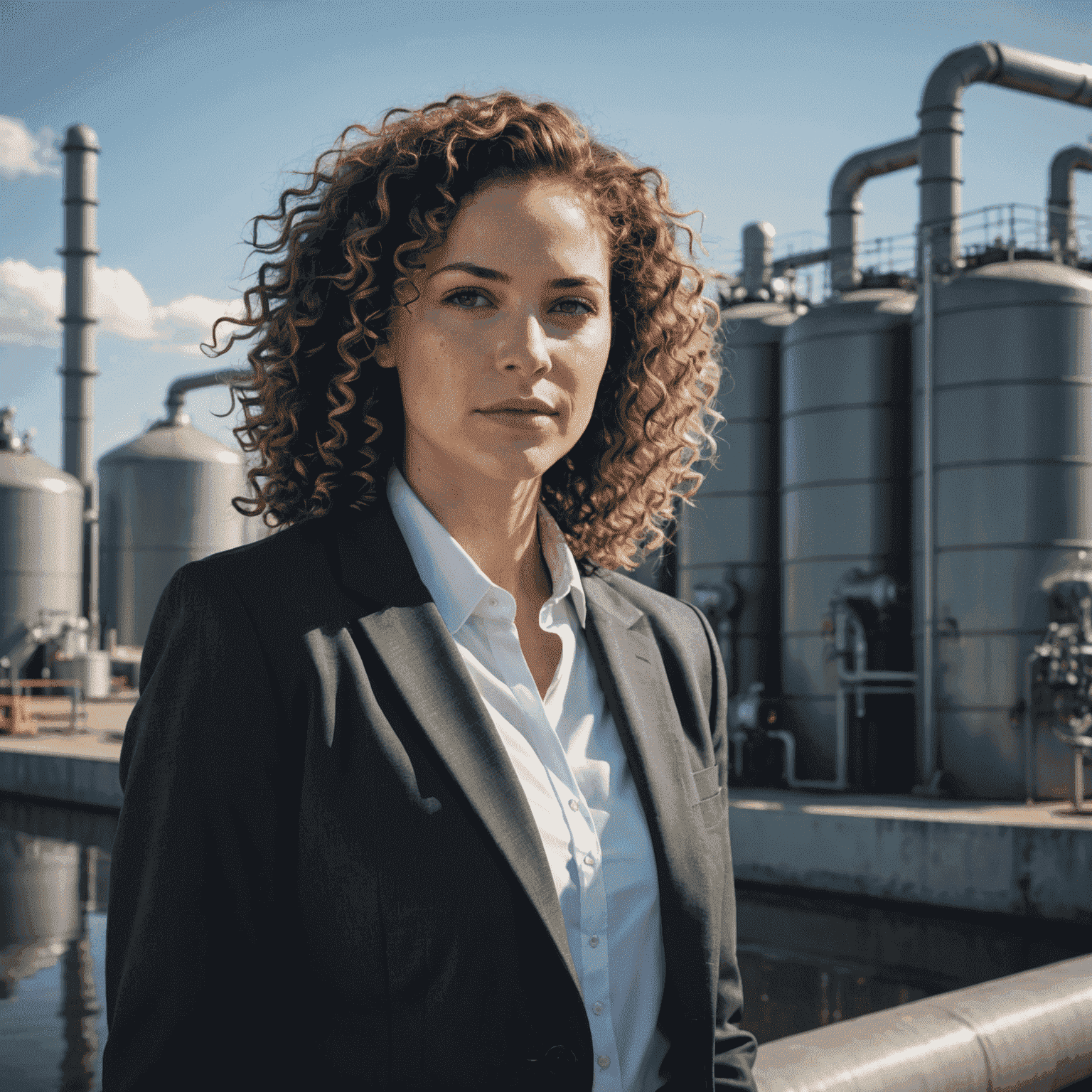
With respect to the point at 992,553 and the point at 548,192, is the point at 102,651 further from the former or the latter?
the point at 548,192

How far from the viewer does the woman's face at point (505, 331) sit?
4.94 feet

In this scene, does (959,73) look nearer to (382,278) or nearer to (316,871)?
(382,278)

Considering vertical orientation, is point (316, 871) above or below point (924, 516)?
below

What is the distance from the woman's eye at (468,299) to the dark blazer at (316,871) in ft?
1.29

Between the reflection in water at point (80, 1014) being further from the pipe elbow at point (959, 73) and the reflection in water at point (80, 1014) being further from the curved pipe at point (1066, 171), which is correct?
the curved pipe at point (1066, 171)

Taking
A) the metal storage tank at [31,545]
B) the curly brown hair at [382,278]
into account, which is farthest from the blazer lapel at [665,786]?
the metal storage tank at [31,545]

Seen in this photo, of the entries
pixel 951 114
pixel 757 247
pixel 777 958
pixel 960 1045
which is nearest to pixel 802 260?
pixel 757 247

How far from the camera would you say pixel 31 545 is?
2583cm

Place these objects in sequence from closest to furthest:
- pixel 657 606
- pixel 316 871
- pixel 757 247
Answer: pixel 316 871, pixel 657 606, pixel 757 247

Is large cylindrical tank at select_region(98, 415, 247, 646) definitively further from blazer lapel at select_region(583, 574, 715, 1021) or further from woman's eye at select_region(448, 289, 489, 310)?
woman's eye at select_region(448, 289, 489, 310)

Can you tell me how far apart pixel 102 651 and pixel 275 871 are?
2743 cm

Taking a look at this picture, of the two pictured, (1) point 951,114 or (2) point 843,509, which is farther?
(1) point 951,114

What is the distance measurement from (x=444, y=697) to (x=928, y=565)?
1253 centimetres

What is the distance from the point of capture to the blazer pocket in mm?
1715
